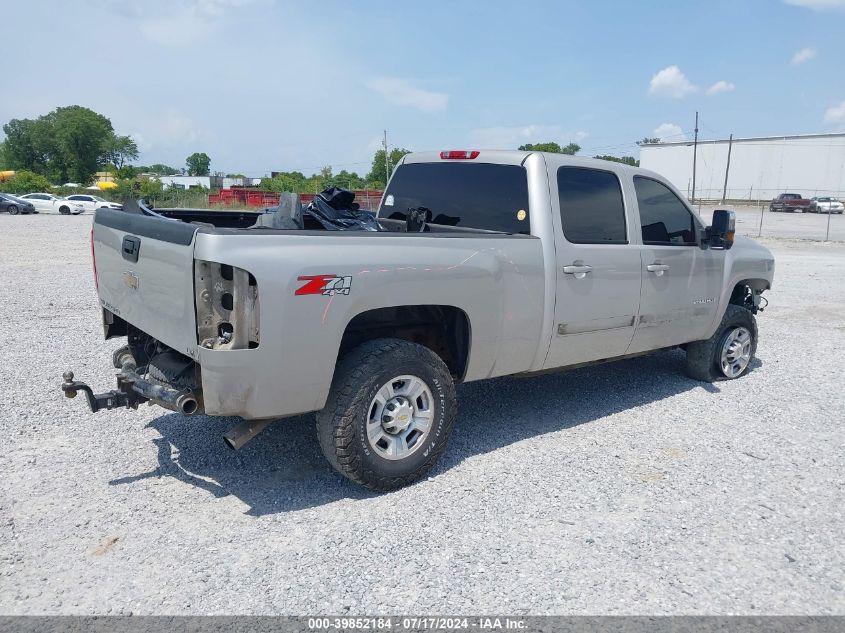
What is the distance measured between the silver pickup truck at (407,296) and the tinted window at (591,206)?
2 cm

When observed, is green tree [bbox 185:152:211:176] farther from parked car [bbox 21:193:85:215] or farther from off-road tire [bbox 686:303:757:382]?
off-road tire [bbox 686:303:757:382]

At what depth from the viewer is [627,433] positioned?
205 inches

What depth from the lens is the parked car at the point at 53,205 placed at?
43.6 metres

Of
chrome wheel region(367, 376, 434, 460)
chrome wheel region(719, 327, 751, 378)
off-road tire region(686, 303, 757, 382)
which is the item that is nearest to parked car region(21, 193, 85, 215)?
off-road tire region(686, 303, 757, 382)

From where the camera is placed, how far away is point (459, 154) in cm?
532

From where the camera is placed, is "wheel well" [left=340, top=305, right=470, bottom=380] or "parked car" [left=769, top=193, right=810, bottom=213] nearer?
"wheel well" [left=340, top=305, right=470, bottom=380]

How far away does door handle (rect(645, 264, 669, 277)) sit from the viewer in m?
5.38

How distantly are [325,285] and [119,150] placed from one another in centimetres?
11342

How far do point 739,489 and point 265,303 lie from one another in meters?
3.13

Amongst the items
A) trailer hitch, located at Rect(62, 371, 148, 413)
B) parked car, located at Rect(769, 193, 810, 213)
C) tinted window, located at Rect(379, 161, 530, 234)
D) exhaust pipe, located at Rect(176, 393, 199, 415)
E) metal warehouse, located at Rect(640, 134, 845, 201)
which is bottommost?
trailer hitch, located at Rect(62, 371, 148, 413)

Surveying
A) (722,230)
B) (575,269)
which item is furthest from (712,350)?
(575,269)

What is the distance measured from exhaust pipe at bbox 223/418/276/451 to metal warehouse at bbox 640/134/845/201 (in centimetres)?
8643

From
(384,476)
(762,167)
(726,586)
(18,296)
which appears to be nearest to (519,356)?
(384,476)

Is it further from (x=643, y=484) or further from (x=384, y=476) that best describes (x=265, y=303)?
(x=643, y=484)
